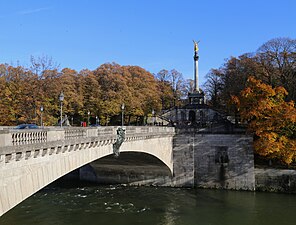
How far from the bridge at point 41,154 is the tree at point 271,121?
1561 centimetres

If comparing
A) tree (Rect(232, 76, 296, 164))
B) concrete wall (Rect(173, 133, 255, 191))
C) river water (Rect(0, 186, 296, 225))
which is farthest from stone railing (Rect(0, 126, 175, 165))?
tree (Rect(232, 76, 296, 164))

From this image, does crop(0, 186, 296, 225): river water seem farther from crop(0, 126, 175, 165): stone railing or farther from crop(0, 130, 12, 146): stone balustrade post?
crop(0, 130, 12, 146): stone balustrade post

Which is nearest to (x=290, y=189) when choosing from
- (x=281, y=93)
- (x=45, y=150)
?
(x=281, y=93)

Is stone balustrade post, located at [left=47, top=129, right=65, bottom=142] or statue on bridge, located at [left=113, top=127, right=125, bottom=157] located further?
statue on bridge, located at [left=113, top=127, right=125, bottom=157]

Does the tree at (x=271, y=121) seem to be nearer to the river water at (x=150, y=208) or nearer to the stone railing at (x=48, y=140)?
the river water at (x=150, y=208)

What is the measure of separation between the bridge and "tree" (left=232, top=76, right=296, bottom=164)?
15.6 meters

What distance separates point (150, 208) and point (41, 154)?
14761 mm

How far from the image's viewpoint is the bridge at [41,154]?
9.79 m

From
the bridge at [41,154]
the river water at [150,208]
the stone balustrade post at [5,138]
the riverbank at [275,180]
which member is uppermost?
the stone balustrade post at [5,138]

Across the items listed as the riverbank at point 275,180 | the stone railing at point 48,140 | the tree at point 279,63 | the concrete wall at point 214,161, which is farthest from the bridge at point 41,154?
the tree at point 279,63

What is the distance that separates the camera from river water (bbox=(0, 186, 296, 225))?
21.5 m

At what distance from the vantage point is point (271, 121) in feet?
95.8

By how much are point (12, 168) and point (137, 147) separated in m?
13.6

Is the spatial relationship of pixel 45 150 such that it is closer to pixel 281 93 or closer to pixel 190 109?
pixel 281 93
